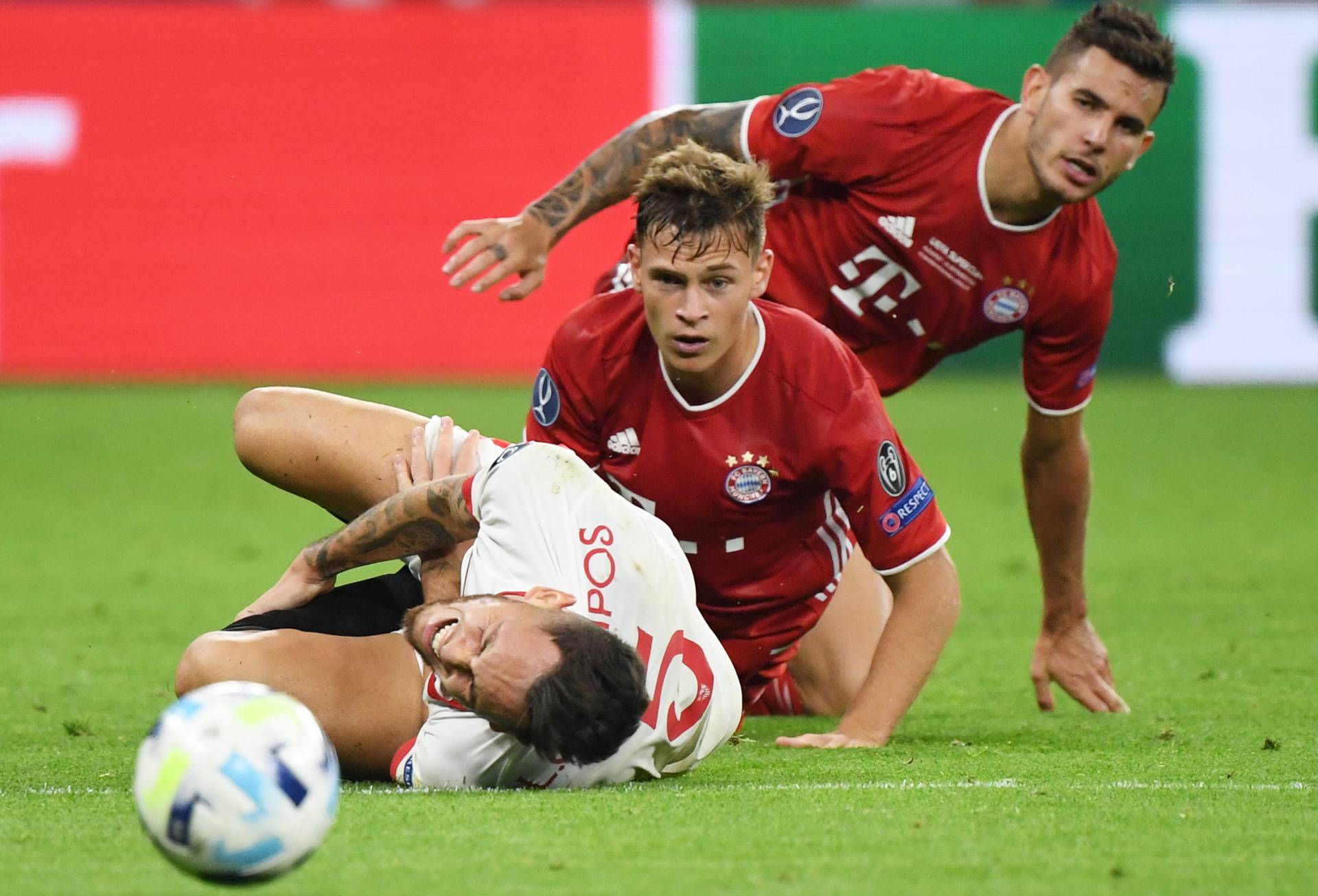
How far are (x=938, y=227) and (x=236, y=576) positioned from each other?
12.3 feet

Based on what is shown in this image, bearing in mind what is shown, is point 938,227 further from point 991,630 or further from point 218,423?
point 218,423

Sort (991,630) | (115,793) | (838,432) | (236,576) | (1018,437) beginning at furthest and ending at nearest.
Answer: (1018,437) → (236,576) → (991,630) → (838,432) → (115,793)

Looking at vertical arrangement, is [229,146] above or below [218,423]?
above

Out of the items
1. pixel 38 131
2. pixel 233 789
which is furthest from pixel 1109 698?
pixel 38 131

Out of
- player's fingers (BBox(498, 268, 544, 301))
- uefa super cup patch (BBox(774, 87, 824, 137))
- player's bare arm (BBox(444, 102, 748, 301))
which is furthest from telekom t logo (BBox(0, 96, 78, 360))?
uefa super cup patch (BBox(774, 87, 824, 137))

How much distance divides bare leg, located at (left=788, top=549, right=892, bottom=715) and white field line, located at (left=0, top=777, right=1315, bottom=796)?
145 cm

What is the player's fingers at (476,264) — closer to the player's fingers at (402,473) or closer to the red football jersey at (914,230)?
the player's fingers at (402,473)

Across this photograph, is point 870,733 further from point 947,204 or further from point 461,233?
point 461,233

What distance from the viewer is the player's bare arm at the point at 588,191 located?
18.1ft

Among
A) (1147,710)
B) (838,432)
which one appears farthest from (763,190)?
(1147,710)

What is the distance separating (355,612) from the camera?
193 inches

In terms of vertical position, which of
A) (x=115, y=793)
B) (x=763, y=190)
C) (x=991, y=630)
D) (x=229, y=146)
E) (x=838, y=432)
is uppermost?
(x=763, y=190)

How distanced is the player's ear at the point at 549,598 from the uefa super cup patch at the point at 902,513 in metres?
1.03

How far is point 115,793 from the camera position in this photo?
4.27 meters
